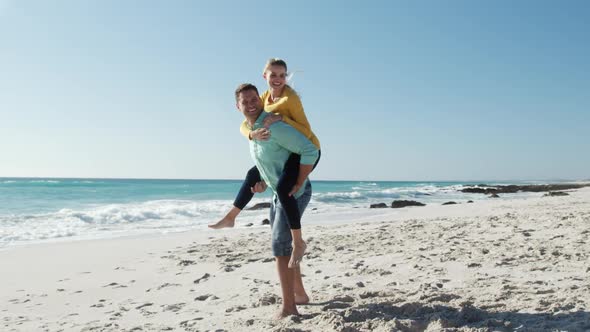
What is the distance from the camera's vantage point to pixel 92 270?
5859 millimetres

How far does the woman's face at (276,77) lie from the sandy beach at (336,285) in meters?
1.64

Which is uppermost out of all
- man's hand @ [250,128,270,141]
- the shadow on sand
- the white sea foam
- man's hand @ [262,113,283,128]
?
man's hand @ [262,113,283,128]

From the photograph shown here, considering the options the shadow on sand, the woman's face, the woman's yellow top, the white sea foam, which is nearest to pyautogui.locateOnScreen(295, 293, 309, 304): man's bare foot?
the shadow on sand

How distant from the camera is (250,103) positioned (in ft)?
10.6

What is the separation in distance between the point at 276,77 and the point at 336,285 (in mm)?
2031

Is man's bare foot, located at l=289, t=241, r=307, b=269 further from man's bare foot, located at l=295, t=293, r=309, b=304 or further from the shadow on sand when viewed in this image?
man's bare foot, located at l=295, t=293, r=309, b=304

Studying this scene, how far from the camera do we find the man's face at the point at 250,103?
322cm

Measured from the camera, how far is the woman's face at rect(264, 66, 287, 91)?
10.9ft

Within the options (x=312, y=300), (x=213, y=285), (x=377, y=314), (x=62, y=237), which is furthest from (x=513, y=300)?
(x=62, y=237)

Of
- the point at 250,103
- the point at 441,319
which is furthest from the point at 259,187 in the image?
the point at 441,319

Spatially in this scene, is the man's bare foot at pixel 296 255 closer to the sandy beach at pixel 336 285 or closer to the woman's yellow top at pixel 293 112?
the sandy beach at pixel 336 285

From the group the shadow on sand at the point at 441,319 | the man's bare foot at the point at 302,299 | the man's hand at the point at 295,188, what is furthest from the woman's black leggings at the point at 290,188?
the man's bare foot at the point at 302,299

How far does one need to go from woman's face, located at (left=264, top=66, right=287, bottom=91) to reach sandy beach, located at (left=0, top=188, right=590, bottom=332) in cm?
164

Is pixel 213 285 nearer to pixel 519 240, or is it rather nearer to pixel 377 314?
pixel 377 314
